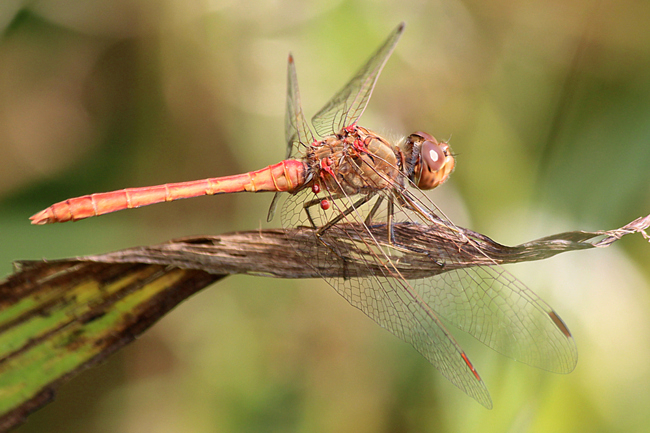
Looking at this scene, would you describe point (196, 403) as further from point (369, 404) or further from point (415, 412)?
point (415, 412)

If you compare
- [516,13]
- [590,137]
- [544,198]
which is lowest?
[544,198]

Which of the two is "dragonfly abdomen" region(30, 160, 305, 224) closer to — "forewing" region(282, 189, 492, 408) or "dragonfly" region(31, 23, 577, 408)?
"dragonfly" region(31, 23, 577, 408)

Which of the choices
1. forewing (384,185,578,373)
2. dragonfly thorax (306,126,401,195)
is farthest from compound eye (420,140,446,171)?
forewing (384,185,578,373)

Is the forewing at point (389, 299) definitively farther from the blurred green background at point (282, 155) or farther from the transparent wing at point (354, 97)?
the transparent wing at point (354, 97)

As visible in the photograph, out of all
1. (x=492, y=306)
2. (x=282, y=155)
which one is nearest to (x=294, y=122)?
(x=282, y=155)

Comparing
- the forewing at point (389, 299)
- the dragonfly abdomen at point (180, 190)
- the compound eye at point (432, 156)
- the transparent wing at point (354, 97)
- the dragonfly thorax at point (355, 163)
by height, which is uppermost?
the transparent wing at point (354, 97)

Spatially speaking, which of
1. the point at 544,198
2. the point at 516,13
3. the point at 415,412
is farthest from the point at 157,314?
the point at 516,13

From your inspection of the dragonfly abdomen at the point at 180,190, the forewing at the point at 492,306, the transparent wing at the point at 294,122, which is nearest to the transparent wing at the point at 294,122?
the transparent wing at the point at 294,122
